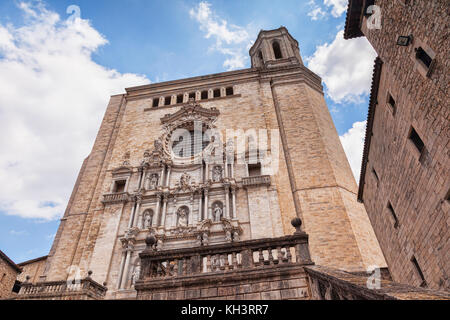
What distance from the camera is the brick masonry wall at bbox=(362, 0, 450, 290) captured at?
6.19 meters

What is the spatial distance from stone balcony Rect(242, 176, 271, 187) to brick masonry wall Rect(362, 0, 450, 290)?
19.1ft

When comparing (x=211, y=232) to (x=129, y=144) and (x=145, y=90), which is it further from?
(x=145, y=90)

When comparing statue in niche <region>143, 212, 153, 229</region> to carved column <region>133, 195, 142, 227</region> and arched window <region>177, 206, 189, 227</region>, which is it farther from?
arched window <region>177, 206, 189, 227</region>

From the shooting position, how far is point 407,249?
8977 mm

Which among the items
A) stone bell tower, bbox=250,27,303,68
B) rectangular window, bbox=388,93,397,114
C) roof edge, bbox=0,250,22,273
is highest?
stone bell tower, bbox=250,27,303,68

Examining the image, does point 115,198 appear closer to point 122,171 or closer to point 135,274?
point 122,171

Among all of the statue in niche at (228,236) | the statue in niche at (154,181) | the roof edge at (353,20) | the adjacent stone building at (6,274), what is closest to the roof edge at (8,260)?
the adjacent stone building at (6,274)

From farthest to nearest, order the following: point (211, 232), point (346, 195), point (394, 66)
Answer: point (346, 195) < point (211, 232) < point (394, 66)

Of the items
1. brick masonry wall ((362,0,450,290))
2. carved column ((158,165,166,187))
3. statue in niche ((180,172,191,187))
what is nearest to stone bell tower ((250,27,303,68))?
statue in niche ((180,172,191,187))

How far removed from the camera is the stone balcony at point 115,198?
1617 centimetres

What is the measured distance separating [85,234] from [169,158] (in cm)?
613

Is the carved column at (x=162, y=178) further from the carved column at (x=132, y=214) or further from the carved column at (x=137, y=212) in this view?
the carved column at (x=132, y=214)

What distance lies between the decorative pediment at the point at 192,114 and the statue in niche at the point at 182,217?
7.13 metres
